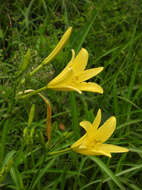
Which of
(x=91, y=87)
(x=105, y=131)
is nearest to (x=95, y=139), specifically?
(x=105, y=131)

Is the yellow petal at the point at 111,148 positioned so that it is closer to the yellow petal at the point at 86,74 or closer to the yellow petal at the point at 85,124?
the yellow petal at the point at 85,124

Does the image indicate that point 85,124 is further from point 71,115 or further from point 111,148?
point 71,115

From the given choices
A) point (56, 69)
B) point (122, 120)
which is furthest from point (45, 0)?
point (122, 120)

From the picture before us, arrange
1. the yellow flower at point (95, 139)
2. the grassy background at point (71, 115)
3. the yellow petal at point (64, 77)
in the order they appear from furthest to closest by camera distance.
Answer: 1. the grassy background at point (71, 115)
2. the yellow flower at point (95, 139)
3. the yellow petal at point (64, 77)

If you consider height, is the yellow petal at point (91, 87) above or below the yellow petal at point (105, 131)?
above

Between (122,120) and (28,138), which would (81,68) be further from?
(122,120)

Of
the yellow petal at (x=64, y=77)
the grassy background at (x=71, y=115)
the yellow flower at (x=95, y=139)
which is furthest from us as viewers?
the grassy background at (x=71, y=115)

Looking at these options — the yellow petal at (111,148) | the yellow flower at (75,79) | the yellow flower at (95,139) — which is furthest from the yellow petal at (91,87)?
the yellow petal at (111,148)
